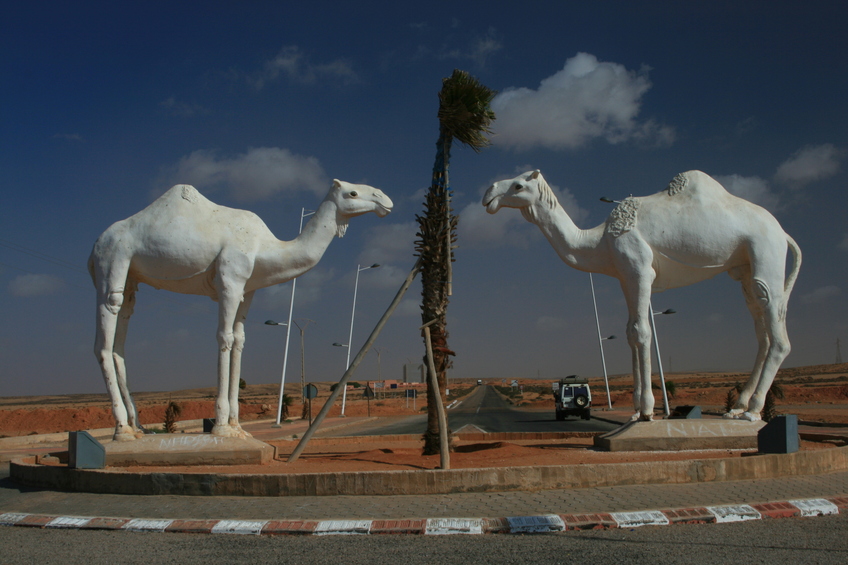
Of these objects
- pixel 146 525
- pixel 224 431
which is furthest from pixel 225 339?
pixel 146 525

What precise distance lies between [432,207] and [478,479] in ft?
17.8

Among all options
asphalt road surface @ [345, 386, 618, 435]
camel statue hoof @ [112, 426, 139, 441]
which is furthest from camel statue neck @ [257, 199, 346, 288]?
asphalt road surface @ [345, 386, 618, 435]

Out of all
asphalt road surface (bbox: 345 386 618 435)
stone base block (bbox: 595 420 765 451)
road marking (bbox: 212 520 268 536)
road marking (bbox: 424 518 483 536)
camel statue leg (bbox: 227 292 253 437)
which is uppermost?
camel statue leg (bbox: 227 292 253 437)

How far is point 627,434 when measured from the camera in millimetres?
11164

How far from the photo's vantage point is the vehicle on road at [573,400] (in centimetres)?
3334

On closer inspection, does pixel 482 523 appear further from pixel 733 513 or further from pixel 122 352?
pixel 122 352

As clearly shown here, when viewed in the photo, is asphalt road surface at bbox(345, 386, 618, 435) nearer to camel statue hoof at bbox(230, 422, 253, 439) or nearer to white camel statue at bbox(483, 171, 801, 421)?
white camel statue at bbox(483, 171, 801, 421)

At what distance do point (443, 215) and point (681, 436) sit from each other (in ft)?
19.1

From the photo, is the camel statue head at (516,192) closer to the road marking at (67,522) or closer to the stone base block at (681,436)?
the stone base block at (681,436)

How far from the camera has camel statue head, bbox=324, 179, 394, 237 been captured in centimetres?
1150

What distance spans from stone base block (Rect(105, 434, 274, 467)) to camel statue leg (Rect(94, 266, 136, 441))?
527 millimetres

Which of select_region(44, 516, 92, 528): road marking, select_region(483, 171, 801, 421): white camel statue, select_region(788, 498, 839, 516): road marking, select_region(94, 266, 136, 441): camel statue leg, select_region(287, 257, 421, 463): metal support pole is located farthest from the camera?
select_region(483, 171, 801, 421): white camel statue

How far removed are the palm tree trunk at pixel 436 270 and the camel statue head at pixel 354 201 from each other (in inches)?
29.4

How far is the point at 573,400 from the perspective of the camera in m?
33.5
